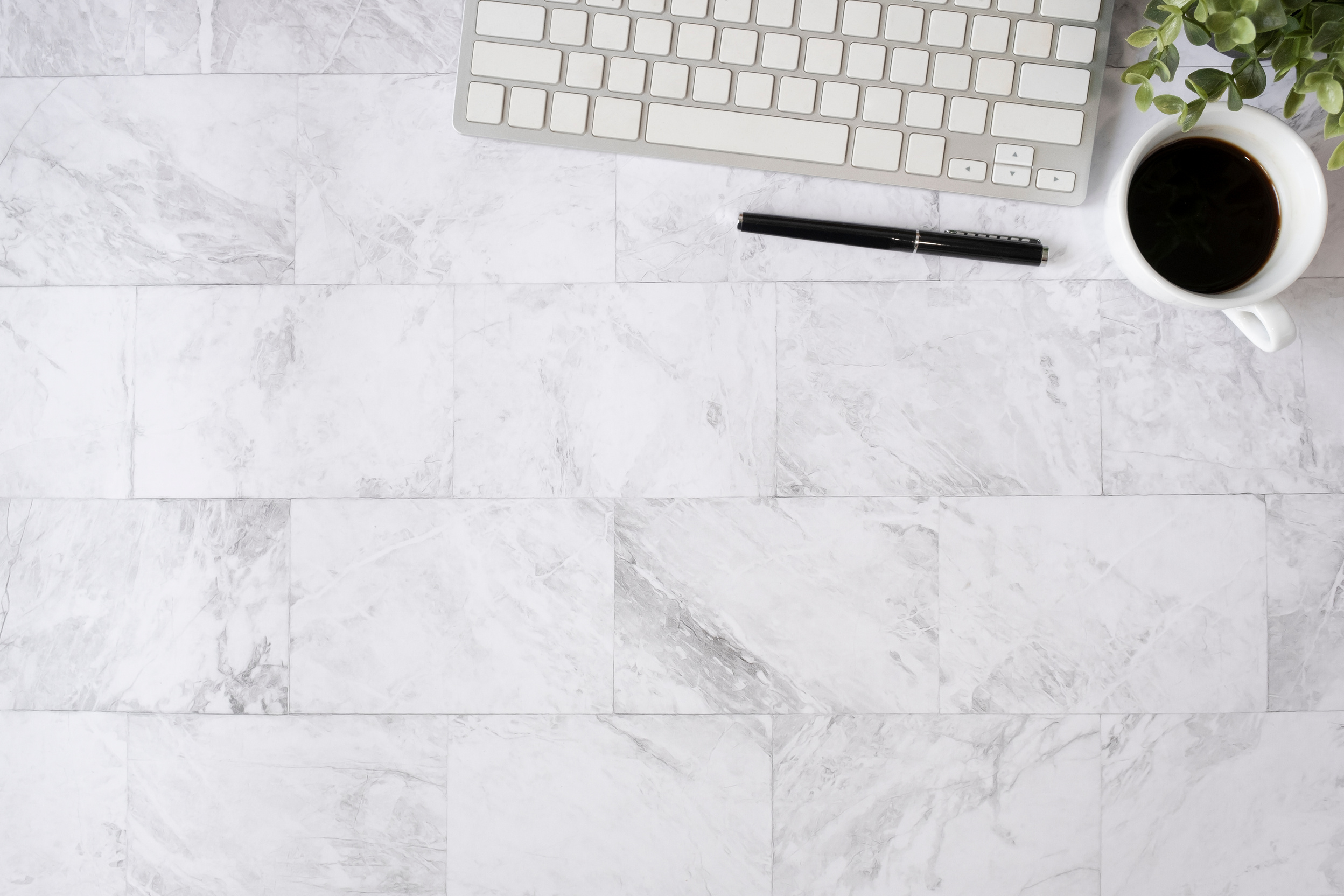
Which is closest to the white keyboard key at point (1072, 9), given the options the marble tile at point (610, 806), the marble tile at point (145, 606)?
the marble tile at point (610, 806)

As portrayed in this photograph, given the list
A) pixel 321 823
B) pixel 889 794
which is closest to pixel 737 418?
pixel 889 794

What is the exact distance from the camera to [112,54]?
83 centimetres

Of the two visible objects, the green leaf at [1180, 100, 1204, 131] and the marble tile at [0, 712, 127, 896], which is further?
the marble tile at [0, 712, 127, 896]

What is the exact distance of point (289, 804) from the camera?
824mm

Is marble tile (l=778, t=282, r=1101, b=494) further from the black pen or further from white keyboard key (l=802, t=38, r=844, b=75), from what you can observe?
white keyboard key (l=802, t=38, r=844, b=75)

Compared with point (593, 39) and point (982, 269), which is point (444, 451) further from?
point (982, 269)

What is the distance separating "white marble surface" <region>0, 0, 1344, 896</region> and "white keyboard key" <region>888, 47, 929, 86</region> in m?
0.11

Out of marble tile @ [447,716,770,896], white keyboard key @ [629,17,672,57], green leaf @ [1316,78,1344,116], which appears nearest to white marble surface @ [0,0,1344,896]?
marble tile @ [447,716,770,896]

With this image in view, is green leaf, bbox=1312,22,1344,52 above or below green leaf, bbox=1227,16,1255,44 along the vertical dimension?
above

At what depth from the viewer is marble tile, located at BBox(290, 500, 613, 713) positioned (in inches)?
32.2

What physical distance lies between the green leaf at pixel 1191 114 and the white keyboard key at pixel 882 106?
24 centimetres

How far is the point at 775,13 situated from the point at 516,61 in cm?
26

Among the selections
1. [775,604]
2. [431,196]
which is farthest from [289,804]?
[431,196]

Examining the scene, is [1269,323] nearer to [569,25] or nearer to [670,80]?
[670,80]
